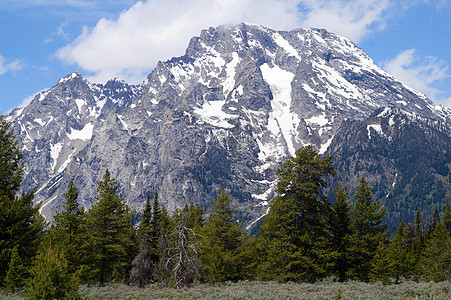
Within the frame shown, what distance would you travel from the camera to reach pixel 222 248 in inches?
1655

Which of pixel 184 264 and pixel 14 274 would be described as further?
pixel 184 264

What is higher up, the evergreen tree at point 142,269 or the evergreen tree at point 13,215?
the evergreen tree at point 13,215

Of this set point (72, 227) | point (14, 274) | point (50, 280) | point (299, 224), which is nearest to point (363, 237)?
point (299, 224)

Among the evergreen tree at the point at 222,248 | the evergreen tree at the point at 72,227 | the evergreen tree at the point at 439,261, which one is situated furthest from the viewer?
the evergreen tree at the point at 439,261

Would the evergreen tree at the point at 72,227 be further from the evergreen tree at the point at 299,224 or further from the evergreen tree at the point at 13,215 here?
the evergreen tree at the point at 299,224

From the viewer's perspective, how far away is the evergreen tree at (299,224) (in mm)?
31656

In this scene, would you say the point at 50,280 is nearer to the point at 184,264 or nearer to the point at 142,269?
the point at 184,264

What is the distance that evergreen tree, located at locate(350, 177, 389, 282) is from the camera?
115 feet

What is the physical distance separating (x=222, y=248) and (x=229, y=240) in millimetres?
1296

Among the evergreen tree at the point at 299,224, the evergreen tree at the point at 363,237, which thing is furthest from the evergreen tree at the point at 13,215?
the evergreen tree at the point at 363,237

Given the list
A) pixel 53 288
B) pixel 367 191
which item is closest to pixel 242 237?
pixel 367 191

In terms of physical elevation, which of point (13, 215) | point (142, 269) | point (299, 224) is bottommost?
point (142, 269)

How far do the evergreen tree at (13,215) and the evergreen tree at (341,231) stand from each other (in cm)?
2600

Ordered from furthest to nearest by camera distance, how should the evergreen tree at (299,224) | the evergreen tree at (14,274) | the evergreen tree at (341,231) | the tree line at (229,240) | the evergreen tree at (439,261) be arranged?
the evergreen tree at (439,261) < the evergreen tree at (341,231) < the evergreen tree at (299,224) < the tree line at (229,240) < the evergreen tree at (14,274)
